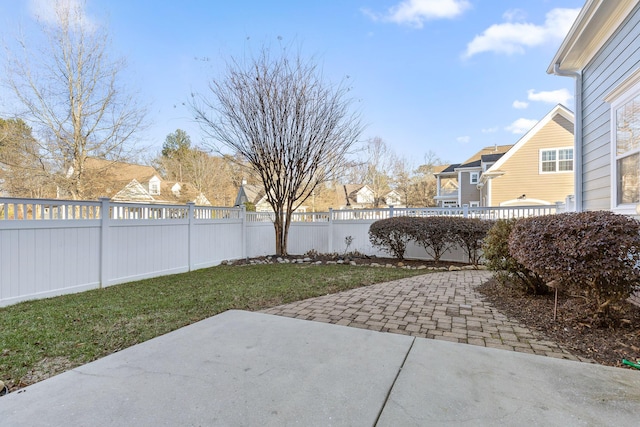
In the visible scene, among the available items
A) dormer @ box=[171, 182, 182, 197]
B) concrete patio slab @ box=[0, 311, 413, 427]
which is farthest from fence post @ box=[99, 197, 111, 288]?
dormer @ box=[171, 182, 182, 197]

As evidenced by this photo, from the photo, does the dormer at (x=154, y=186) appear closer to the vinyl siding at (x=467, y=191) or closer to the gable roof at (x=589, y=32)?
the vinyl siding at (x=467, y=191)

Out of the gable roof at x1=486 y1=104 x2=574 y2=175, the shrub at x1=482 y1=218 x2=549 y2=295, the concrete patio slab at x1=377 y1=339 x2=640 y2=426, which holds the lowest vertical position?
the concrete patio slab at x1=377 y1=339 x2=640 y2=426

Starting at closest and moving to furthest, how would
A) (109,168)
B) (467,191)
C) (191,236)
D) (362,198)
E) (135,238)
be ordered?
1. (135,238)
2. (191,236)
3. (109,168)
4. (467,191)
5. (362,198)

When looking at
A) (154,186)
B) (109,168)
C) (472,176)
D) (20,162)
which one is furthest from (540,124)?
(154,186)

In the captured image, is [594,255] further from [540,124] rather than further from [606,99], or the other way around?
[540,124]

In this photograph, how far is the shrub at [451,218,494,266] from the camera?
7.13m

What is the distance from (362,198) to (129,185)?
2148cm

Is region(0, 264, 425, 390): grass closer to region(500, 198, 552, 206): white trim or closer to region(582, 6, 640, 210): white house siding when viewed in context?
region(582, 6, 640, 210): white house siding

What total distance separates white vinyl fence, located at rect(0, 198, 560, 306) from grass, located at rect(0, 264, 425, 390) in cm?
38

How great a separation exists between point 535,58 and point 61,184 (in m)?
18.0

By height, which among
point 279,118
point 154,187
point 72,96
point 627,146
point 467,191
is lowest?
point 627,146

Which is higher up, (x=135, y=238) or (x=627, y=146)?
(x=627, y=146)

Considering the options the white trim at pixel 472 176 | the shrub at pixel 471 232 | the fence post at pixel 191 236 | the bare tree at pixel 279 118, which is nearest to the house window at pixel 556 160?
the white trim at pixel 472 176

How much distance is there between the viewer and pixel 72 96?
1217cm
